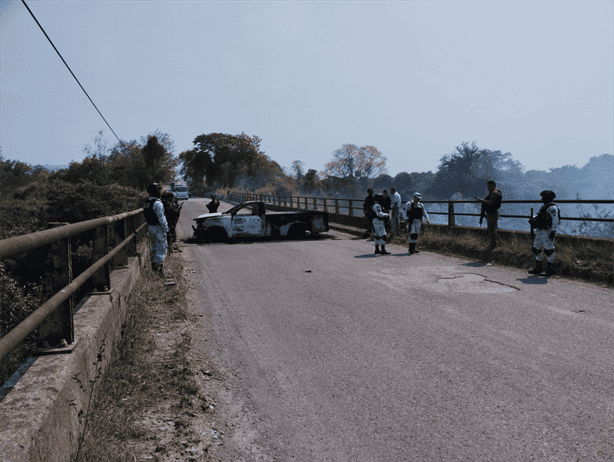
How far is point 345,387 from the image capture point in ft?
13.2

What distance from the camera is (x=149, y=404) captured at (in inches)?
141

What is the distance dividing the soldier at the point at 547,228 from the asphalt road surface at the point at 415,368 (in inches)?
27.0

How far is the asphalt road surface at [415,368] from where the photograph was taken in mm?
3105

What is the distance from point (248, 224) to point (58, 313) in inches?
543

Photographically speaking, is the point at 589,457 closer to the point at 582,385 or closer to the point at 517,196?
the point at 582,385

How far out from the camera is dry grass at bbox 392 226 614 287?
8930 millimetres

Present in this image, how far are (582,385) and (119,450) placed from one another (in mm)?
3658

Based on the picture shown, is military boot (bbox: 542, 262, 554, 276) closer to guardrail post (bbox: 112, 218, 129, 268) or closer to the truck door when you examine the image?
guardrail post (bbox: 112, 218, 129, 268)

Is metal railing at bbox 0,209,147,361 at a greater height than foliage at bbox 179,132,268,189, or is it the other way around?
foliage at bbox 179,132,268,189

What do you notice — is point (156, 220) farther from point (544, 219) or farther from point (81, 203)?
point (81, 203)

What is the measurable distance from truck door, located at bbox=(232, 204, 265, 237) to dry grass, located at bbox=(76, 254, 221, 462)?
11.0m

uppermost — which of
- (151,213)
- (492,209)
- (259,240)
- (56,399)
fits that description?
(151,213)

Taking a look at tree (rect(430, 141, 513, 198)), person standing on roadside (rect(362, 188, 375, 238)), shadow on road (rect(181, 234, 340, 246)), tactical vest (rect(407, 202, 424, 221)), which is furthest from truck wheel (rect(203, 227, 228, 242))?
tree (rect(430, 141, 513, 198))

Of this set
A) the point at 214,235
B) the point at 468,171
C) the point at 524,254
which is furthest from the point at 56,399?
the point at 468,171
